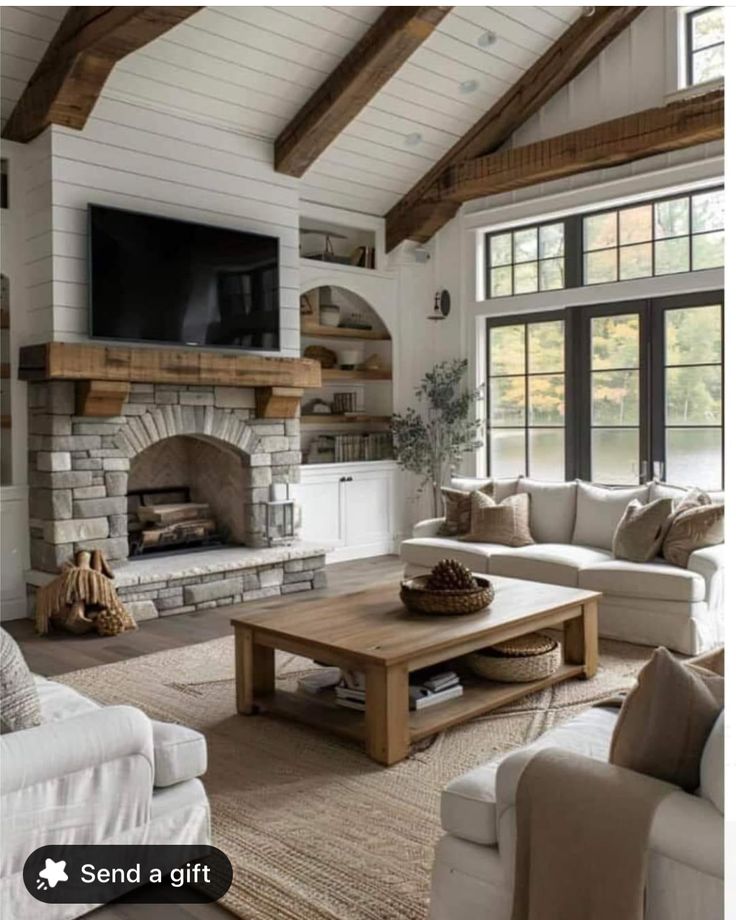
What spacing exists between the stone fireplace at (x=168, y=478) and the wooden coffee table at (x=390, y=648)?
2003mm

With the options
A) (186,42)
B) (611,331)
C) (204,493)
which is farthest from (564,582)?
(186,42)

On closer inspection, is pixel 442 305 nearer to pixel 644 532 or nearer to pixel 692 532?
pixel 644 532

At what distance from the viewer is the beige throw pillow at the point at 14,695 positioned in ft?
7.28

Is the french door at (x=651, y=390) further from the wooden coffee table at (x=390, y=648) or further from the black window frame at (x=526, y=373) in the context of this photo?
the wooden coffee table at (x=390, y=648)

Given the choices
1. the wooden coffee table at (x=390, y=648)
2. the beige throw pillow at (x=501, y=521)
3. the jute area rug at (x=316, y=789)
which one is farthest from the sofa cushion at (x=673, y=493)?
the wooden coffee table at (x=390, y=648)

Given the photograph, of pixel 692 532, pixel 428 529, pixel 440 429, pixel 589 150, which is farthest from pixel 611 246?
pixel 692 532

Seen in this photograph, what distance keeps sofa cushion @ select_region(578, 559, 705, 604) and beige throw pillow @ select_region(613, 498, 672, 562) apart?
0.18ft

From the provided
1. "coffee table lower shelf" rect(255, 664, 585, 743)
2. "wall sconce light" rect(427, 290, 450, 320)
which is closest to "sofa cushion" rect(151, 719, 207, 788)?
"coffee table lower shelf" rect(255, 664, 585, 743)

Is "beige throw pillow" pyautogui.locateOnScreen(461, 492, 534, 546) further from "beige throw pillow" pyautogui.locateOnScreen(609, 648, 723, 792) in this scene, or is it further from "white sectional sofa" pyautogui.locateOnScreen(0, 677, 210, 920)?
"beige throw pillow" pyautogui.locateOnScreen(609, 648, 723, 792)

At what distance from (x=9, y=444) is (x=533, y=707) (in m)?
3.80

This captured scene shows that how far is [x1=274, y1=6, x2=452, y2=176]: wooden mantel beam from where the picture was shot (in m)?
5.59

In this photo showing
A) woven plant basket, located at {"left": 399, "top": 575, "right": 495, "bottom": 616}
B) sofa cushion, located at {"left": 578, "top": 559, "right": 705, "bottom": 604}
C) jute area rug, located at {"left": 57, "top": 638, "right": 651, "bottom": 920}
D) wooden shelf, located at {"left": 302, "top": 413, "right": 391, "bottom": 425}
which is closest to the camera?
jute area rug, located at {"left": 57, "top": 638, "right": 651, "bottom": 920}

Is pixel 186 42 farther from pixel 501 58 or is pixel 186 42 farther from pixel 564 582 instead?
pixel 564 582

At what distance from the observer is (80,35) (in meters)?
4.95
